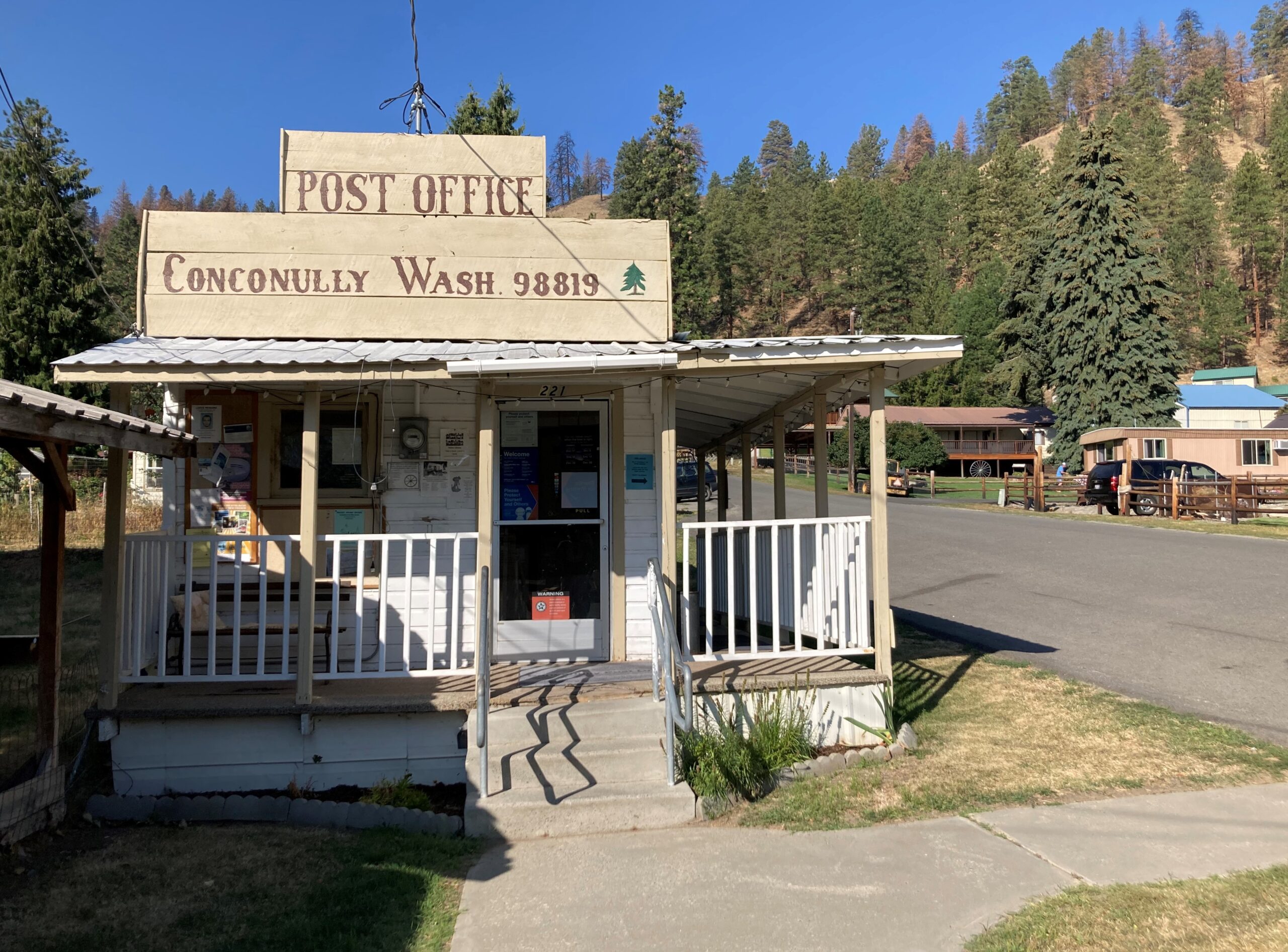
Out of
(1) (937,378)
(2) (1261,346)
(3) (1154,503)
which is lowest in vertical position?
(3) (1154,503)

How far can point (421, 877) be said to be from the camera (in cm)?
423

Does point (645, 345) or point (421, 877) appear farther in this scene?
point (645, 345)

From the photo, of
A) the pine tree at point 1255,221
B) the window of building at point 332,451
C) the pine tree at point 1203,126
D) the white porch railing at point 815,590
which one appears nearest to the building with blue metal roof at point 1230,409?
the pine tree at point 1255,221

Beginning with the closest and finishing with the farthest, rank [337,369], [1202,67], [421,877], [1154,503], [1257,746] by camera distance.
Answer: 1. [421,877]
2. [337,369]
3. [1257,746]
4. [1154,503]
5. [1202,67]

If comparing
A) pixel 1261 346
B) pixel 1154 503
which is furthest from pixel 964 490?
pixel 1261 346

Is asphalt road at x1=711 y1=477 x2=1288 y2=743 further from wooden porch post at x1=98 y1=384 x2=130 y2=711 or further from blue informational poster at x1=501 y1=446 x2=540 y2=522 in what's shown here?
wooden porch post at x1=98 y1=384 x2=130 y2=711

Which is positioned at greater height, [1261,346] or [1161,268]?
[1261,346]

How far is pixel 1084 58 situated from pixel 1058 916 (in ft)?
571

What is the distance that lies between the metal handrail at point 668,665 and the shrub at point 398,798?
148 cm

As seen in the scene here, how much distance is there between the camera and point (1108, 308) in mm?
34688

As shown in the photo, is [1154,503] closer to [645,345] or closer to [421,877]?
[645,345]

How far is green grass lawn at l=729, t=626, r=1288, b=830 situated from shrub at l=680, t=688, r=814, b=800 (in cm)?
16

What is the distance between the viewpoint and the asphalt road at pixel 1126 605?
7488 mm

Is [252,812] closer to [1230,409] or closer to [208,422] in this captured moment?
[208,422]
